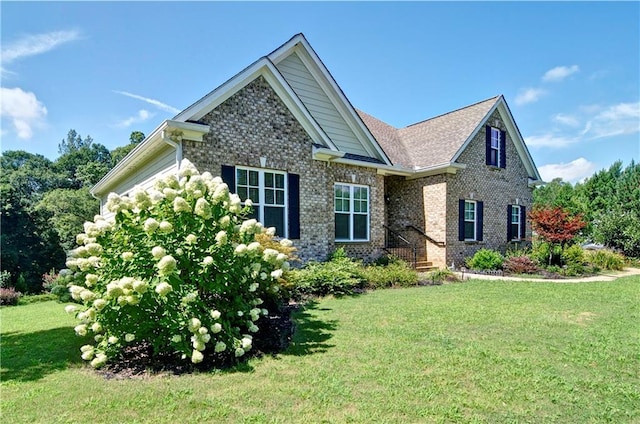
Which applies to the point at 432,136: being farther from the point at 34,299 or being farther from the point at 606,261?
the point at 34,299

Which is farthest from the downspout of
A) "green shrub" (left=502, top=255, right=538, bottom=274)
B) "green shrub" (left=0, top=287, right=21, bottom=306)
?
"green shrub" (left=502, top=255, right=538, bottom=274)

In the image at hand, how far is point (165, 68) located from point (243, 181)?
16.2ft

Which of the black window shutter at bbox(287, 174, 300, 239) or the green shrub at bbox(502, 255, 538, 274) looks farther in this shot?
the green shrub at bbox(502, 255, 538, 274)

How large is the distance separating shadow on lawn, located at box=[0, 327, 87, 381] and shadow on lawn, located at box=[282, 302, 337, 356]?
10.1 feet

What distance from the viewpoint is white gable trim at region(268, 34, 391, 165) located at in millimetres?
12672

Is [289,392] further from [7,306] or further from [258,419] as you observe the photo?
[7,306]

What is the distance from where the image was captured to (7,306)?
11648 mm

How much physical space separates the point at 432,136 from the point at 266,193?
10900 mm

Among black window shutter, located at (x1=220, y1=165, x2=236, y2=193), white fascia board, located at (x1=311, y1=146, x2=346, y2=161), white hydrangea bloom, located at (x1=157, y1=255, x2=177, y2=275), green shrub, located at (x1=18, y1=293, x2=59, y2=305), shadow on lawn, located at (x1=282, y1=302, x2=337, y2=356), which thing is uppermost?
white fascia board, located at (x1=311, y1=146, x2=346, y2=161)

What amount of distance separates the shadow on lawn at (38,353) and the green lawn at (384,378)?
24 millimetres

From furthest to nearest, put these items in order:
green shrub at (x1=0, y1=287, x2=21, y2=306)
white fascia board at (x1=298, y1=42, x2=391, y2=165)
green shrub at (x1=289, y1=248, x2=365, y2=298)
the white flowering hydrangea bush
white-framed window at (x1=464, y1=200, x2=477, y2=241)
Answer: white-framed window at (x1=464, y1=200, x2=477, y2=241) < white fascia board at (x1=298, y1=42, x2=391, y2=165) < green shrub at (x1=0, y1=287, x2=21, y2=306) < green shrub at (x1=289, y1=248, x2=365, y2=298) < the white flowering hydrangea bush

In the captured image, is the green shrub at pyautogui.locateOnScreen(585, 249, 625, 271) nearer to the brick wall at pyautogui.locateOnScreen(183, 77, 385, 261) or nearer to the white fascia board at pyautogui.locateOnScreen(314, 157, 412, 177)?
the white fascia board at pyautogui.locateOnScreen(314, 157, 412, 177)

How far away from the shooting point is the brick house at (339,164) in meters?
10.3

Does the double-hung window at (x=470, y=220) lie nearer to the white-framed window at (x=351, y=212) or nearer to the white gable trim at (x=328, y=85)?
the white gable trim at (x=328, y=85)
